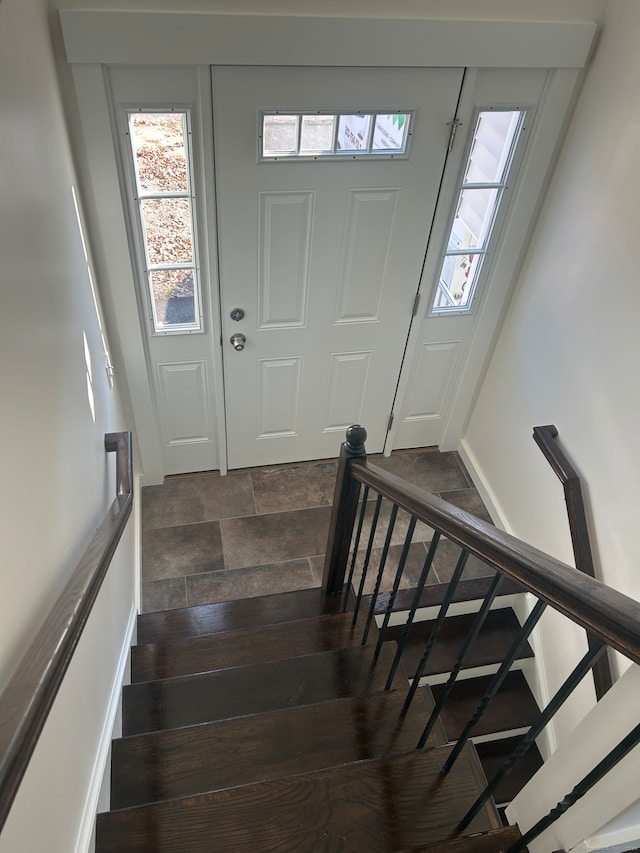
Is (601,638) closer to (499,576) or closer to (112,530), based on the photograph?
(499,576)

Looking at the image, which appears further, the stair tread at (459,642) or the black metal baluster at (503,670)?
the stair tread at (459,642)

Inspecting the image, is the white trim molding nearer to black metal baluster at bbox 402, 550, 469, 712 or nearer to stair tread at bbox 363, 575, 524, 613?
black metal baluster at bbox 402, 550, 469, 712

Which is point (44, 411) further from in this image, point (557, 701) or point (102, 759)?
point (557, 701)

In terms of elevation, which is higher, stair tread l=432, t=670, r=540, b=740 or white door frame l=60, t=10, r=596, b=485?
white door frame l=60, t=10, r=596, b=485

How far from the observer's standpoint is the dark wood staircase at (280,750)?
4.86 feet

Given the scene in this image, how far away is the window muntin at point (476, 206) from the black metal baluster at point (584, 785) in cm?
225

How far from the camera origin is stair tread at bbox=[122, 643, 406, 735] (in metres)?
→ 1.97

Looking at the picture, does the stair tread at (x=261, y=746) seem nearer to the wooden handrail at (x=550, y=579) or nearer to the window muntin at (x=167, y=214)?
the wooden handrail at (x=550, y=579)

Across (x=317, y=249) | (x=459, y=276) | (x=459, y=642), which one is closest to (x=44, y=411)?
(x=317, y=249)

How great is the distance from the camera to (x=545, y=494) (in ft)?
9.04

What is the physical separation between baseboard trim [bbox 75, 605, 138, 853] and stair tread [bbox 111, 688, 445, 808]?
2.1 inches

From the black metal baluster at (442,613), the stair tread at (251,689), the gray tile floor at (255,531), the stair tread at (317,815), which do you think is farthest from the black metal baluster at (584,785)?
the gray tile floor at (255,531)

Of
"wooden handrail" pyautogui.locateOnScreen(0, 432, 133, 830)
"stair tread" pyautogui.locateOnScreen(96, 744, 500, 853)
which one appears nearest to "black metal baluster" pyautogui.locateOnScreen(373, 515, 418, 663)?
"stair tread" pyautogui.locateOnScreen(96, 744, 500, 853)

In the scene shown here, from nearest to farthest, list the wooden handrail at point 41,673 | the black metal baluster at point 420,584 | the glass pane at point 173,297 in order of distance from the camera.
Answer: the wooden handrail at point 41,673
the black metal baluster at point 420,584
the glass pane at point 173,297
